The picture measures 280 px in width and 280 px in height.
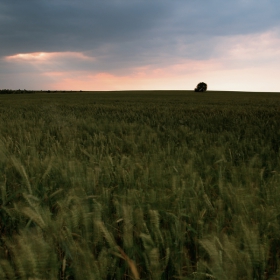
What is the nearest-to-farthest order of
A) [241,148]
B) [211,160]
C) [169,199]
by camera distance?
[169,199]
[211,160]
[241,148]

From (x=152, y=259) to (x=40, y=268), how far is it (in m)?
0.28

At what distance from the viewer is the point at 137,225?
0.95m

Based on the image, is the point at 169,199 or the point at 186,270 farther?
the point at 169,199

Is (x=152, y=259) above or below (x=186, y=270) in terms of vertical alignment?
above

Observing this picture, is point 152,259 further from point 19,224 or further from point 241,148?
point 241,148

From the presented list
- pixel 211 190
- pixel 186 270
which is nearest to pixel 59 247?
pixel 186 270

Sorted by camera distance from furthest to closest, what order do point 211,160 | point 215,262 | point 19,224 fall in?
1. point 211,160
2. point 19,224
3. point 215,262

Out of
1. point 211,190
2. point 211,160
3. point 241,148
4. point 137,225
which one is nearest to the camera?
point 137,225

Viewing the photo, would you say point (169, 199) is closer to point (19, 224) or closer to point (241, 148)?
point (19, 224)

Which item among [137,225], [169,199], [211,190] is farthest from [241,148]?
[137,225]

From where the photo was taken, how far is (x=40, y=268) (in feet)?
2.26

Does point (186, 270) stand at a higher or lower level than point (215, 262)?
lower

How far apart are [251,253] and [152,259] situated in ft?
0.95

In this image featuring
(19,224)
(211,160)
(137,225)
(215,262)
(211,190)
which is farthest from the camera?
(211,160)
